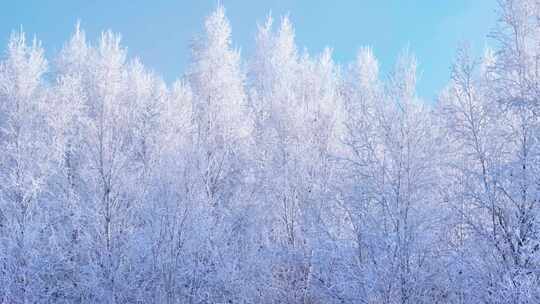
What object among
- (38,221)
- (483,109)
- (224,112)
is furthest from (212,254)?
(483,109)

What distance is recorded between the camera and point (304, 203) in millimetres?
15578

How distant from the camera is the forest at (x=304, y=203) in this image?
11.7 m

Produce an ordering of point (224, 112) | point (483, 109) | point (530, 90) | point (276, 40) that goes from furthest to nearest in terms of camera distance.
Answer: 1. point (276, 40)
2. point (224, 112)
3. point (483, 109)
4. point (530, 90)

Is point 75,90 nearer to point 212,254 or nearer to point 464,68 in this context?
point 212,254

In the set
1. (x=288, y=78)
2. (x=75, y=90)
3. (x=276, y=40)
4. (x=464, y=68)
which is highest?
(x=276, y=40)

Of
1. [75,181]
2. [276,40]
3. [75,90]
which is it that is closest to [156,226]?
[75,181]

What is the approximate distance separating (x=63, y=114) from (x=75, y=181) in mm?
3681

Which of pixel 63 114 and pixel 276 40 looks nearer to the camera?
pixel 63 114

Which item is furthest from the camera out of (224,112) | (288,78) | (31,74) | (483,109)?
(288,78)

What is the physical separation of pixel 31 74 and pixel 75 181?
18.3 feet

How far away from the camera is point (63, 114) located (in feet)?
62.0

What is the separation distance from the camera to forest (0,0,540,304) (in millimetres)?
11680

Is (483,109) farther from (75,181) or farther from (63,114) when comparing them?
(63,114)

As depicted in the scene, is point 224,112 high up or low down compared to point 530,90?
up
